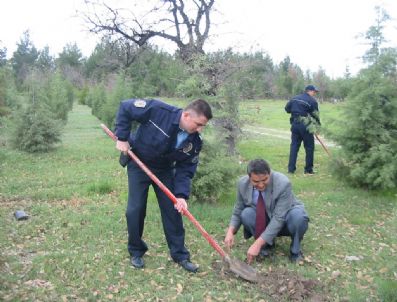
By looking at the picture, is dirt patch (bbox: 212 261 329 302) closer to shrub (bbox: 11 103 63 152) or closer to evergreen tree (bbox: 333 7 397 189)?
evergreen tree (bbox: 333 7 397 189)

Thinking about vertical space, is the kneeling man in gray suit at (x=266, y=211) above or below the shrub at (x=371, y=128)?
below

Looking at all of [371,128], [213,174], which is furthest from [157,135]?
[371,128]

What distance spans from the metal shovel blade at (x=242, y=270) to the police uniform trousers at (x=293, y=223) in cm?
58

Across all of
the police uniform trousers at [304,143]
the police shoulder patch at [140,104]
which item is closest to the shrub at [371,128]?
the police uniform trousers at [304,143]

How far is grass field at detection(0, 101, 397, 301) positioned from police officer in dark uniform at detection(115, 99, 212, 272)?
1.16 feet

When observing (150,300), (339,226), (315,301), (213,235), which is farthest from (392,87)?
(150,300)

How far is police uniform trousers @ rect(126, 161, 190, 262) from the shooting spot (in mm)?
4656

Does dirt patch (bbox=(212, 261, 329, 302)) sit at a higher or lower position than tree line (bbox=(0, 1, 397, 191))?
lower

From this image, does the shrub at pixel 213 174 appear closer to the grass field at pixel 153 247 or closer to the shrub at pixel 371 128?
the grass field at pixel 153 247

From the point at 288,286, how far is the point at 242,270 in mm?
517

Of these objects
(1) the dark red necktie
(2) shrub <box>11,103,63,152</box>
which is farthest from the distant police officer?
(2) shrub <box>11,103,63,152</box>

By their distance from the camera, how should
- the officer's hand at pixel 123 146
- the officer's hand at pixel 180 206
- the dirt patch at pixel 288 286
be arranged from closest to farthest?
1. the dirt patch at pixel 288 286
2. the officer's hand at pixel 180 206
3. the officer's hand at pixel 123 146

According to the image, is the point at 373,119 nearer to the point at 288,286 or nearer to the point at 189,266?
the point at 288,286

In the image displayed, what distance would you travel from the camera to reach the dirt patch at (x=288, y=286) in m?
4.11
